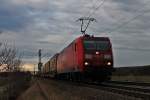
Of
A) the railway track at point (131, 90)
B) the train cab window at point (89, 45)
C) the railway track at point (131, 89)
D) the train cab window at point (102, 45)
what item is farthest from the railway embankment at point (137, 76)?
the railway track at point (131, 90)

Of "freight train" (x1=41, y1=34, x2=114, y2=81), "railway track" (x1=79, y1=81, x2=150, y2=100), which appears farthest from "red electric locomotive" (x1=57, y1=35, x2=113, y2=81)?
"railway track" (x1=79, y1=81, x2=150, y2=100)

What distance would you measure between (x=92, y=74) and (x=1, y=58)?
724 centimetres

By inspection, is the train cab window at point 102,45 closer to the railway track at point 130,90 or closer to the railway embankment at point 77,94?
the railway embankment at point 77,94

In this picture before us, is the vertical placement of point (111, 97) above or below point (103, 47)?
below

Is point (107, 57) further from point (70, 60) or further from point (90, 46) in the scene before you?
point (70, 60)

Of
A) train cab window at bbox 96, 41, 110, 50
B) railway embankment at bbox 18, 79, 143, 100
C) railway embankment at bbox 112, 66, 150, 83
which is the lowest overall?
railway embankment at bbox 18, 79, 143, 100

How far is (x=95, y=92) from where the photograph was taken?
2216 cm

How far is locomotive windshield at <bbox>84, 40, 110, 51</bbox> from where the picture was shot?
3469 cm

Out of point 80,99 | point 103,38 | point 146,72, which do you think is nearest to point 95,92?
point 80,99

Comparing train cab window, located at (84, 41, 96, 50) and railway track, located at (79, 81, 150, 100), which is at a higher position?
train cab window, located at (84, 41, 96, 50)

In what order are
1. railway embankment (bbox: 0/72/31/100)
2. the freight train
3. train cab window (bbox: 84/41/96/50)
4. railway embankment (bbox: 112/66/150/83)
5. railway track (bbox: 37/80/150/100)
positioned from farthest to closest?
railway embankment (bbox: 112/66/150/83) → train cab window (bbox: 84/41/96/50) → the freight train → railway embankment (bbox: 0/72/31/100) → railway track (bbox: 37/80/150/100)

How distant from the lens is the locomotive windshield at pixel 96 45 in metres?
34.7

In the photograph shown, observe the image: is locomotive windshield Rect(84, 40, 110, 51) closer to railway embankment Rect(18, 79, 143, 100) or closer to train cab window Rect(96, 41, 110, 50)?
train cab window Rect(96, 41, 110, 50)

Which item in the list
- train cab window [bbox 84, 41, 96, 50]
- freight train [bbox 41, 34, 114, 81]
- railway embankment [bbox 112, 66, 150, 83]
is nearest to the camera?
freight train [bbox 41, 34, 114, 81]
